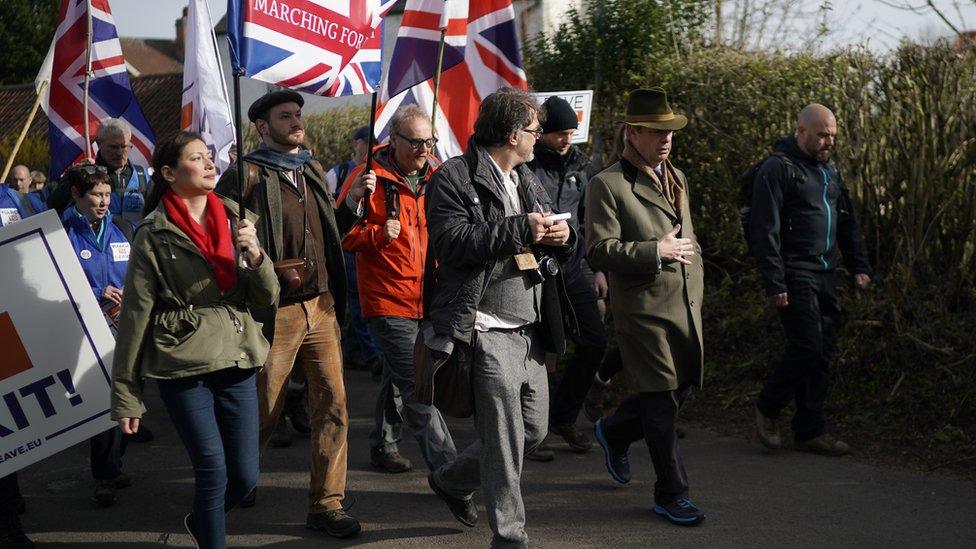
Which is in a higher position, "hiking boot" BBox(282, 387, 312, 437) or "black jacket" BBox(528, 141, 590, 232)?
"black jacket" BBox(528, 141, 590, 232)

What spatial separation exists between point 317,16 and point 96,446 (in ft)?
8.54

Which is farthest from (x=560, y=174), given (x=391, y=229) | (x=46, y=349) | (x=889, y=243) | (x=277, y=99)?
(x=46, y=349)

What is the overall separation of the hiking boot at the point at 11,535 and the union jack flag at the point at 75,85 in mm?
2877

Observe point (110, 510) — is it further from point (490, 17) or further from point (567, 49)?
point (567, 49)

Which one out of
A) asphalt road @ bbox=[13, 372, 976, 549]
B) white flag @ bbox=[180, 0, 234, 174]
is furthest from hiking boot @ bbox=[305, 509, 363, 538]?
white flag @ bbox=[180, 0, 234, 174]

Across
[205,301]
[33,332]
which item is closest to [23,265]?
[33,332]

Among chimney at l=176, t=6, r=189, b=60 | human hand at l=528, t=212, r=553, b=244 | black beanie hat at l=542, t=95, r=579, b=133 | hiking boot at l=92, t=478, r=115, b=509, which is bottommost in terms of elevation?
hiking boot at l=92, t=478, r=115, b=509

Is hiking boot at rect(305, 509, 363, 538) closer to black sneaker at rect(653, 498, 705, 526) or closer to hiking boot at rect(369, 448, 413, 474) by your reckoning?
hiking boot at rect(369, 448, 413, 474)

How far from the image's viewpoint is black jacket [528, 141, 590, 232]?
6.62 metres

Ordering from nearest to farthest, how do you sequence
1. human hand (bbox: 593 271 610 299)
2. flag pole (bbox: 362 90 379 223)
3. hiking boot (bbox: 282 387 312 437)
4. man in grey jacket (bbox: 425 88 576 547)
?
man in grey jacket (bbox: 425 88 576 547)
flag pole (bbox: 362 90 379 223)
human hand (bbox: 593 271 610 299)
hiking boot (bbox: 282 387 312 437)

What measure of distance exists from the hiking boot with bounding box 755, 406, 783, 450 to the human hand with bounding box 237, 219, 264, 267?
3.35 m

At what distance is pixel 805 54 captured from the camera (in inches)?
371

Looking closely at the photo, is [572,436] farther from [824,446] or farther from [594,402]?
[824,446]

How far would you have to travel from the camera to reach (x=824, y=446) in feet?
20.8
